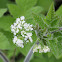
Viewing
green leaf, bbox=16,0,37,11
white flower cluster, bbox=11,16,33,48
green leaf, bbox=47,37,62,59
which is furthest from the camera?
green leaf, bbox=16,0,37,11

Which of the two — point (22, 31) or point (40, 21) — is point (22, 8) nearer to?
point (22, 31)

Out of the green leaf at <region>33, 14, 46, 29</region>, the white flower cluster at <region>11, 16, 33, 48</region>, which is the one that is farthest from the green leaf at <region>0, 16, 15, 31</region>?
the green leaf at <region>33, 14, 46, 29</region>

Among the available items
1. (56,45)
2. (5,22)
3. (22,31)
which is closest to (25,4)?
(5,22)

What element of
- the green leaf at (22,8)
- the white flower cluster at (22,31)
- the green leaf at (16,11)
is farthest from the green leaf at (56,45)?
the green leaf at (16,11)

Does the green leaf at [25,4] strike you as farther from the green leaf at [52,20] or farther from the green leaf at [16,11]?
the green leaf at [52,20]

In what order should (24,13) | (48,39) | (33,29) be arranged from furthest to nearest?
(24,13) < (33,29) < (48,39)

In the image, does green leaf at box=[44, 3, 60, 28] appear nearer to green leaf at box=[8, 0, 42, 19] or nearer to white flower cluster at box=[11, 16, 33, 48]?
white flower cluster at box=[11, 16, 33, 48]

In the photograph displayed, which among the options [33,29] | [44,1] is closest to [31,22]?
[33,29]

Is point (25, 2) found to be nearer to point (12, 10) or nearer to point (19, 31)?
point (12, 10)
